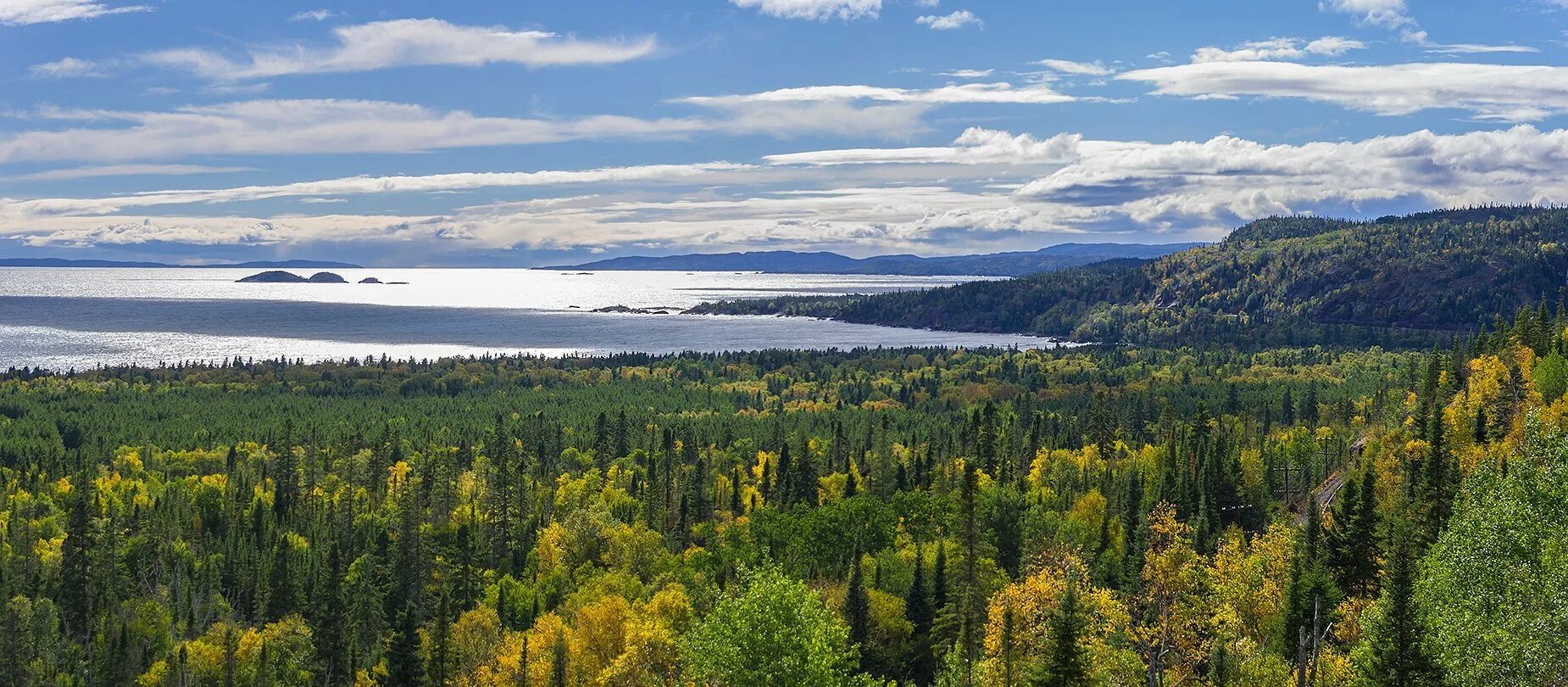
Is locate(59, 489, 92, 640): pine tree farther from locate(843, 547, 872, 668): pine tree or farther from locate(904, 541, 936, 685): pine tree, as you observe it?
locate(904, 541, 936, 685): pine tree

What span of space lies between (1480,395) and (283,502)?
164805 millimetres

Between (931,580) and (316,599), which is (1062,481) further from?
(316,599)

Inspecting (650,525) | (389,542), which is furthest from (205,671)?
(650,525)

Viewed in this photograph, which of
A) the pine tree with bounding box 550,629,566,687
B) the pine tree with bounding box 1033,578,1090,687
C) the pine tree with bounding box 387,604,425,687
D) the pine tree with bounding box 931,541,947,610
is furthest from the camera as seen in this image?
the pine tree with bounding box 931,541,947,610

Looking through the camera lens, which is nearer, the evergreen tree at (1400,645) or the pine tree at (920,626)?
the evergreen tree at (1400,645)

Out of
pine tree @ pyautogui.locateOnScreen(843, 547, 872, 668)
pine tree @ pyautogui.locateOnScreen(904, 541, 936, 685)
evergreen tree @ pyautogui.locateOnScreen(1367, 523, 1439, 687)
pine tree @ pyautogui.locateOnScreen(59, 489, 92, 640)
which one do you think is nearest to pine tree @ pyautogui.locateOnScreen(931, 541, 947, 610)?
pine tree @ pyautogui.locateOnScreen(904, 541, 936, 685)

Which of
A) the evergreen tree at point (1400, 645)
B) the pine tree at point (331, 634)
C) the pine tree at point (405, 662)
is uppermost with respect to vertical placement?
the evergreen tree at point (1400, 645)

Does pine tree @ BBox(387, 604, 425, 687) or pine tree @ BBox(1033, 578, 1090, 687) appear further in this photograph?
pine tree @ BBox(387, 604, 425, 687)

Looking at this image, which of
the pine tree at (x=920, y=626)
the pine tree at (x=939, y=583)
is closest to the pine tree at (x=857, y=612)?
the pine tree at (x=920, y=626)

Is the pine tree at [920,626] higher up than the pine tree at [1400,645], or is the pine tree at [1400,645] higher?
the pine tree at [1400,645]

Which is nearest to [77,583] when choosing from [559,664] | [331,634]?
[331,634]

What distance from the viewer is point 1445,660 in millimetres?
57781

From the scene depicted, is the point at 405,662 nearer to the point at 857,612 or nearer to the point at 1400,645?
the point at 857,612

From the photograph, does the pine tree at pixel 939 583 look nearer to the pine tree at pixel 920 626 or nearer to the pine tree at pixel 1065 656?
the pine tree at pixel 920 626
